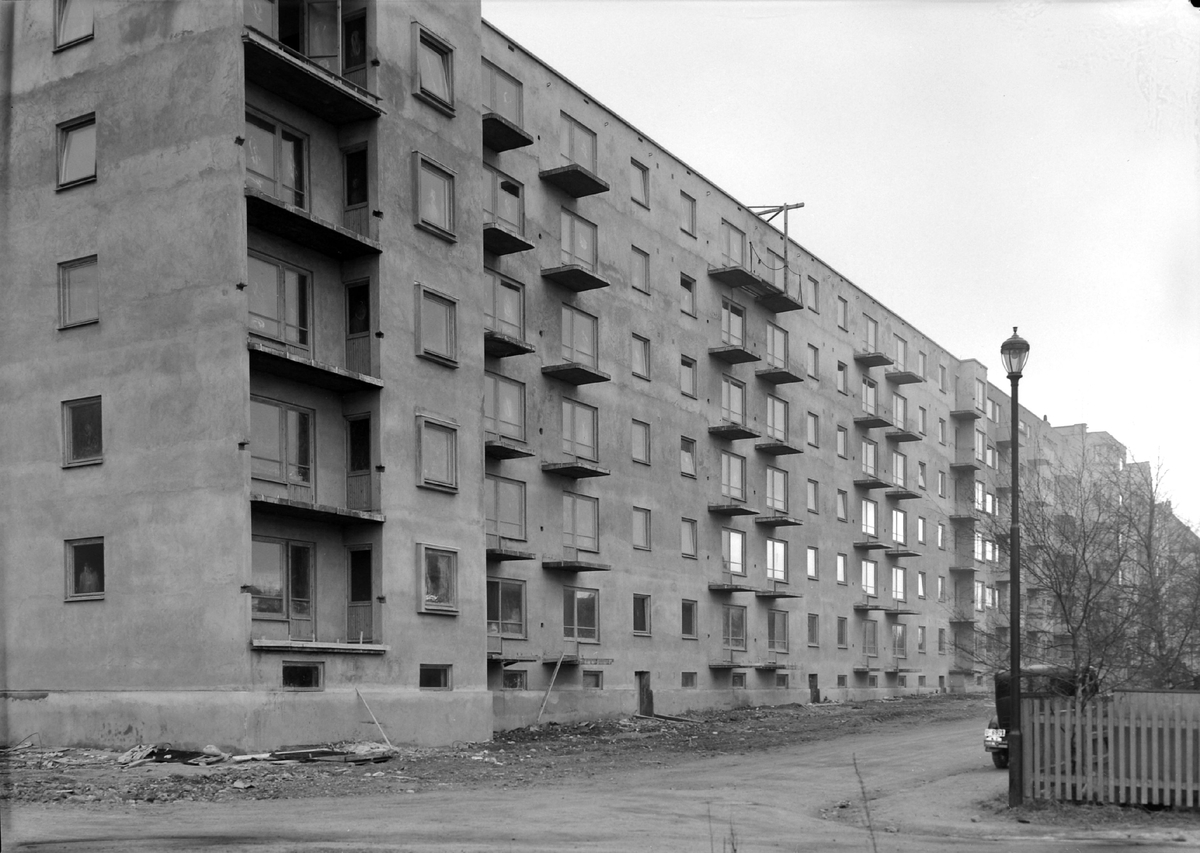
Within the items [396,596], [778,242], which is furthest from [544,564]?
[778,242]

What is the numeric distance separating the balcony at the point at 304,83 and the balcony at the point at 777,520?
2738 centimetres

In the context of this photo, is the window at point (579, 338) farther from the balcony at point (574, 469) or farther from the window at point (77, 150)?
the window at point (77, 150)

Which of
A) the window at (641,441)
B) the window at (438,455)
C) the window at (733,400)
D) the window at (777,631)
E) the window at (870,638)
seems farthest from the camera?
the window at (870,638)

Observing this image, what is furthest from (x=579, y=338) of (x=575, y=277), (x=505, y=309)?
(x=505, y=309)

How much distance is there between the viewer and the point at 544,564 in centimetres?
3925

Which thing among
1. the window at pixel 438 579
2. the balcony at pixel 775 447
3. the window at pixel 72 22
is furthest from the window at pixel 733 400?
the window at pixel 72 22

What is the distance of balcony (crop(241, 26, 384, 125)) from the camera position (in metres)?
27.2

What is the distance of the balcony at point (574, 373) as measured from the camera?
130 ft

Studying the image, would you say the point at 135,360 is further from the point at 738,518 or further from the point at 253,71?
the point at 738,518

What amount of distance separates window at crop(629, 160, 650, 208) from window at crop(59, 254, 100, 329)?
21.9 meters

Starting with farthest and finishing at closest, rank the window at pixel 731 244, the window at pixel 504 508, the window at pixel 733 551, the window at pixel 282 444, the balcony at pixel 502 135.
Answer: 1. the window at pixel 731 244
2. the window at pixel 733 551
3. the window at pixel 504 508
4. the balcony at pixel 502 135
5. the window at pixel 282 444

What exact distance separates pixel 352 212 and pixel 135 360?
620 centimetres

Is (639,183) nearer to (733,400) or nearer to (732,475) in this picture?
(733,400)

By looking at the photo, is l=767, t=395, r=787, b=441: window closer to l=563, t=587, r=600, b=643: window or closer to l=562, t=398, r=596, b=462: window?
l=562, t=398, r=596, b=462: window
